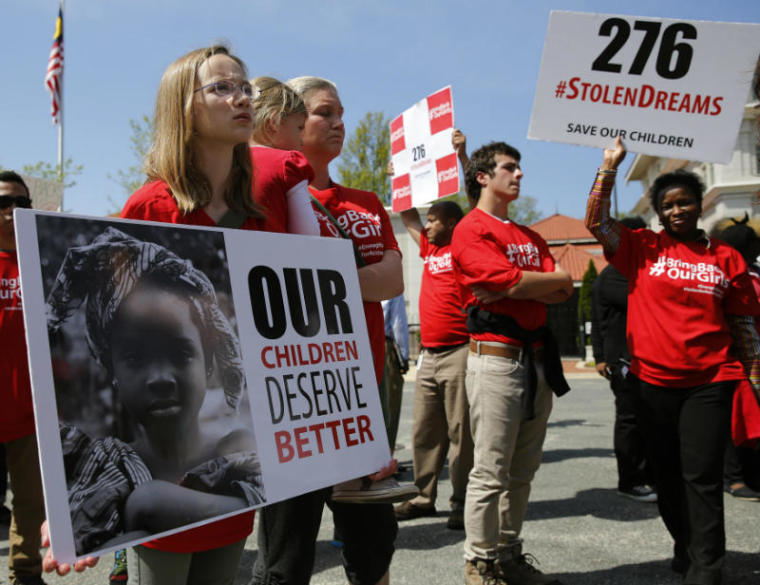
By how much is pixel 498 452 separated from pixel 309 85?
6.31ft

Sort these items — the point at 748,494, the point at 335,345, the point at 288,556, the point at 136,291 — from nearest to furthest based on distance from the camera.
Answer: the point at 136,291
the point at 335,345
the point at 288,556
the point at 748,494

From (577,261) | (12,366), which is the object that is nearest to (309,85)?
(12,366)

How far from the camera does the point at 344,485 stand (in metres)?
2.04

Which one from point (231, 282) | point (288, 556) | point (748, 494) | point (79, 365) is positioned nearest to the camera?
point (79, 365)

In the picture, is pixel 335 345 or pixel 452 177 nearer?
pixel 335 345

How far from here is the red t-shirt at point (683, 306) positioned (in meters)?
3.23

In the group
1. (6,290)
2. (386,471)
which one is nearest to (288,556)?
(386,471)

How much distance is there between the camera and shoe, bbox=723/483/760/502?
5136 millimetres

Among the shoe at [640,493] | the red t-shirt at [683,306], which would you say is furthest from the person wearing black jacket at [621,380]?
the red t-shirt at [683,306]

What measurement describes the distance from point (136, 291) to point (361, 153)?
88.2 feet

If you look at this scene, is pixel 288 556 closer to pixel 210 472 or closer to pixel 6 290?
pixel 210 472

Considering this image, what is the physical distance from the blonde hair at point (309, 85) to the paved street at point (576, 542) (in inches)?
95.5

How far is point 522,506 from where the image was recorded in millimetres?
3531

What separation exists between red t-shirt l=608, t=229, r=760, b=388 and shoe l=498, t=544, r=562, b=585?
1.09m
